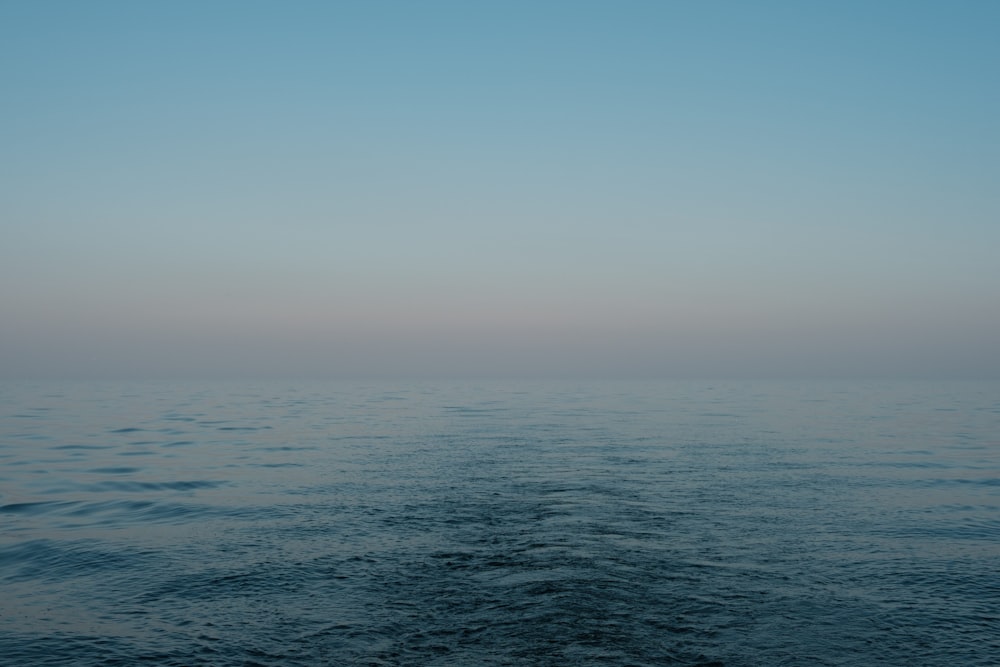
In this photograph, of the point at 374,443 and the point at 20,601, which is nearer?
the point at 20,601

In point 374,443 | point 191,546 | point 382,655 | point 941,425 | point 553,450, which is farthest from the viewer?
point 941,425

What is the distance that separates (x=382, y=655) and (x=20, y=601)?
8062mm

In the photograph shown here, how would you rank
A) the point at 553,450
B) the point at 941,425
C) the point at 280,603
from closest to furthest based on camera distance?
1. the point at 280,603
2. the point at 553,450
3. the point at 941,425

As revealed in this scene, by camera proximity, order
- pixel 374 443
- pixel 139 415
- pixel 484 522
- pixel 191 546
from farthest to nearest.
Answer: pixel 139 415, pixel 374 443, pixel 484 522, pixel 191 546

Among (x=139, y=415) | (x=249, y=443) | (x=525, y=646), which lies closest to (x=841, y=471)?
(x=525, y=646)

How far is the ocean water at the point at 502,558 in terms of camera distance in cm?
1078

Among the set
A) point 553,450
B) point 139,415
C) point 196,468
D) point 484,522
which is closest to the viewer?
point 484,522

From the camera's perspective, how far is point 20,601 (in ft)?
43.5

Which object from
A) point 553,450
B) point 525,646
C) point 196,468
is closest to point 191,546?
point 525,646

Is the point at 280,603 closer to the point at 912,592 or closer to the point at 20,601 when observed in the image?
the point at 20,601

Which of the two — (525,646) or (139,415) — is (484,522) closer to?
(525,646)

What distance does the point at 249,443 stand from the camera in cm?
4259

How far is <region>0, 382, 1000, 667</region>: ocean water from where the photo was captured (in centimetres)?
1078

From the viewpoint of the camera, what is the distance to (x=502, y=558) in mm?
A: 15562
